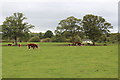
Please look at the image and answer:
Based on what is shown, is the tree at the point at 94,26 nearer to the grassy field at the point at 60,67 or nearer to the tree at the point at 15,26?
the tree at the point at 15,26

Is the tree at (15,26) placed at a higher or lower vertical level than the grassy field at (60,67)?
higher

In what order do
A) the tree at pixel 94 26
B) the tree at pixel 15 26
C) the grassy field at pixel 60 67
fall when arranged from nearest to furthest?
the grassy field at pixel 60 67
the tree at pixel 15 26
the tree at pixel 94 26

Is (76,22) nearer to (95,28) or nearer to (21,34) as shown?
(95,28)

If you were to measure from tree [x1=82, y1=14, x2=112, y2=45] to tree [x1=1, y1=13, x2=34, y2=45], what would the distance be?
25682 millimetres

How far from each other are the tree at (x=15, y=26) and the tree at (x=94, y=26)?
25682 millimetres

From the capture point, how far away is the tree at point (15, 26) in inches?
2771

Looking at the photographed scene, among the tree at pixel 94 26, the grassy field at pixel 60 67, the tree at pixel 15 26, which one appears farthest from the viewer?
the tree at pixel 94 26

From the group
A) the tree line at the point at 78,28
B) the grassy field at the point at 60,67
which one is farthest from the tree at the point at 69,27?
the grassy field at the point at 60,67

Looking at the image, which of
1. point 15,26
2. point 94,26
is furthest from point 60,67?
point 94,26

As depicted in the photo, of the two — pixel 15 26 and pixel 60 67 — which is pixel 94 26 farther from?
pixel 60 67

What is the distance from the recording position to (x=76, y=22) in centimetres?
8294

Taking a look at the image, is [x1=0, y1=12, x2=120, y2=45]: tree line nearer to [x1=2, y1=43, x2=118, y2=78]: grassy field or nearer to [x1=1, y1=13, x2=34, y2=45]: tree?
[x1=1, y1=13, x2=34, y2=45]: tree

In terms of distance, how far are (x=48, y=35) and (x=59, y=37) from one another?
58355 mm

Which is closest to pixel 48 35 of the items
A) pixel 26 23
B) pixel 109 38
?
pixel 109 38
